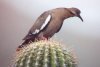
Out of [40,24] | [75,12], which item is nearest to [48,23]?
[40,24]

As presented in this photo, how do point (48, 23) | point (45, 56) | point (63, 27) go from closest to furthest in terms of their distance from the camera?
point (45, 56) → point (48, 23) → point (63, 27)

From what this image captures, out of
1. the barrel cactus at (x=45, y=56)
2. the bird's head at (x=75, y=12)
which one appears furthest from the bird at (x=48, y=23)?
the barrel cactus at (x=45, y=56)

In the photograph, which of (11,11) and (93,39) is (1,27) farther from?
(93,39)

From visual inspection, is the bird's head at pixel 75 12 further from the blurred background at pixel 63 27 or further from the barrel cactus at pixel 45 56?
the barrel cactus at pixel 45 56

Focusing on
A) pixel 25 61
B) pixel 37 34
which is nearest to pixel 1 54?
pixel 37 34

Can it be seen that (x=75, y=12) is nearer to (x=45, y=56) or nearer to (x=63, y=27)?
(x=63, y=27)
